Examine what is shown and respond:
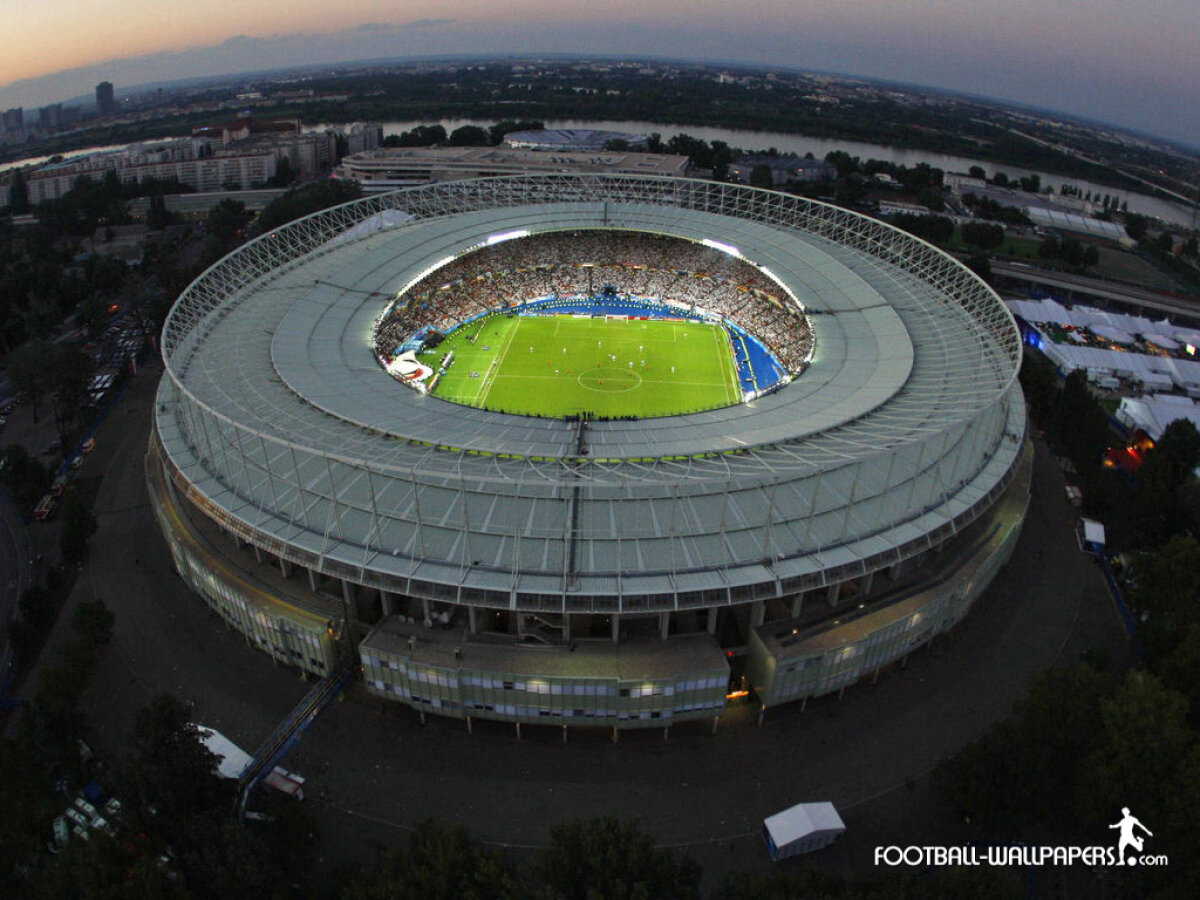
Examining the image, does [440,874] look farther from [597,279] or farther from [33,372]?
[597,279]

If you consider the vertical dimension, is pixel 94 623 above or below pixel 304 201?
below

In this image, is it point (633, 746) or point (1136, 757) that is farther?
point (633, 746)

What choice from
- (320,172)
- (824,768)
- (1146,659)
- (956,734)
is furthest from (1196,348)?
(320,172)

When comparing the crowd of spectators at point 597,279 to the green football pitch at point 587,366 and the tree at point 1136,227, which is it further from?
the tree at point 1136,227

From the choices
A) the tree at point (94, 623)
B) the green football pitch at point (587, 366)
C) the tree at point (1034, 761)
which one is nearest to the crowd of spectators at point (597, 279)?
the green football pitch at point (587, 366)

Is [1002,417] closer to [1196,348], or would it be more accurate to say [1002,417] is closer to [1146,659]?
[1146,659]

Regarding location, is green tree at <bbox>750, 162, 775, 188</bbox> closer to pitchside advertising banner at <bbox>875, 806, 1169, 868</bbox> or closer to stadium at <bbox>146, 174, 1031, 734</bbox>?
stadium at <bbox>146, 174, 1031, 734</bbox>

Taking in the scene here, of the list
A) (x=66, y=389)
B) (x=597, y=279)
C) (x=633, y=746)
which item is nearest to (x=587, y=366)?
(x=597, y=279)
